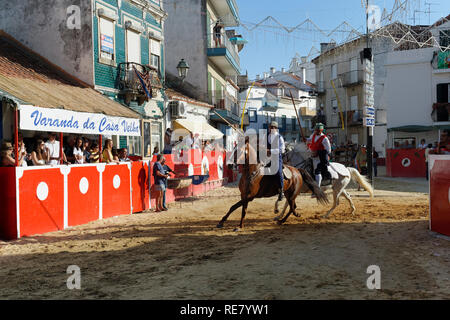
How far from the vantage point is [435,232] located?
7801 mm

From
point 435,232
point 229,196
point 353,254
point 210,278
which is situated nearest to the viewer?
point 210,278

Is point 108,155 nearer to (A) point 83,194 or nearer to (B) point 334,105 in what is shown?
(A) point 83,194

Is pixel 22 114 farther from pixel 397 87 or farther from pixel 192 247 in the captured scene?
pixel 397 87

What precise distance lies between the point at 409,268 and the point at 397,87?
29.3 metres

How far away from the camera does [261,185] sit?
9.13 meters

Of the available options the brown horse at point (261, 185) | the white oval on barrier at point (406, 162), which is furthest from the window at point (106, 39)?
the white oval on barrier at point (406, 162)

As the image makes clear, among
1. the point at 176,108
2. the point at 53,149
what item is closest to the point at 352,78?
the point at 176,108

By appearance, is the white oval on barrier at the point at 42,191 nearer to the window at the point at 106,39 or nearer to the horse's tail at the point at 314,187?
the horse's tail at the point at 314,187

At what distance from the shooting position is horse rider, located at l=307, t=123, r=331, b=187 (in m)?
10.6

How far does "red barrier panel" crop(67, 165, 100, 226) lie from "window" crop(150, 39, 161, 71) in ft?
34.9

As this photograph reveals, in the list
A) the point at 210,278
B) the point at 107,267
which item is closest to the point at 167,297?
the point at 210,278

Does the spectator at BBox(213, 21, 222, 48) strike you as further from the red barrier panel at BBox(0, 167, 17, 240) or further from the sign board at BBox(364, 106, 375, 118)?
the red barrier panel at BBox(0, 167, 17, 240)

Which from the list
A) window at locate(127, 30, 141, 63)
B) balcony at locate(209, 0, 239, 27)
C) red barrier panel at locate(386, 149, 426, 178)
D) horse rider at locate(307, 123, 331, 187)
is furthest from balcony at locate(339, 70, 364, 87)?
horse rider at locate(307, 123, 331, 187)

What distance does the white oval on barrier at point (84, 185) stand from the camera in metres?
9.67
